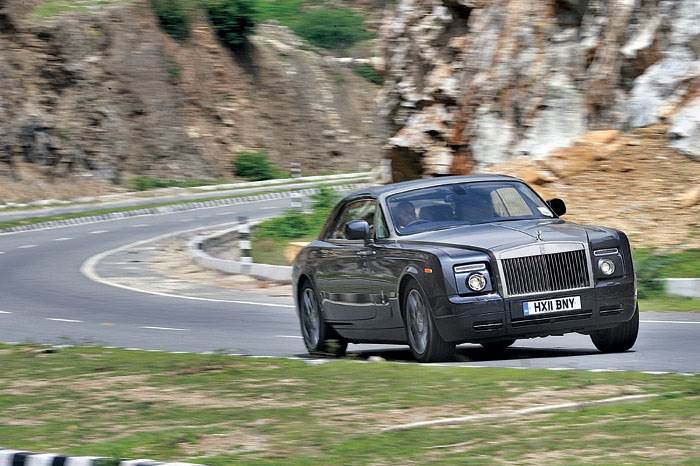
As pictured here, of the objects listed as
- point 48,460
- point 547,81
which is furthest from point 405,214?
point 547,81

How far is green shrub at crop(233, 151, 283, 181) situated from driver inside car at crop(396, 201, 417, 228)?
55.6 m

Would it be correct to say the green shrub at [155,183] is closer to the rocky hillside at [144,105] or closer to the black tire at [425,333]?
the rocky hillside at [144,105]

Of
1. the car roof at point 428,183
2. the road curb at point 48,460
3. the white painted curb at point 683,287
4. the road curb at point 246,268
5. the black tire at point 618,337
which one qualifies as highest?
the car roof at point 428,183

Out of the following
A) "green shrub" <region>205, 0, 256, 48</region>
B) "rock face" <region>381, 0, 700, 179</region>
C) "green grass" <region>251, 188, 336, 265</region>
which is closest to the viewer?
"rock face" <region>381, 0, 700, 179</region>

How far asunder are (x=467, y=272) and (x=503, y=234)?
1.88 feet

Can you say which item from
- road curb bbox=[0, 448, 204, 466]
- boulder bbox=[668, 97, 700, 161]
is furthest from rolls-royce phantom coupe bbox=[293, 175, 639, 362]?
boulder bbox=[668, 97, 700, 161]

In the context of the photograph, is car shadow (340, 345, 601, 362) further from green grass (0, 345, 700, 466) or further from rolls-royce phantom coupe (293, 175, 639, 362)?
green grass (0, 345, 700, 466)

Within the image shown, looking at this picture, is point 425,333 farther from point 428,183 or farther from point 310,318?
point 310,318

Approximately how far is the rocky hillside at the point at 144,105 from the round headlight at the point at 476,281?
1781 inches

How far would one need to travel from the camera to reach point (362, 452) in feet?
24.2

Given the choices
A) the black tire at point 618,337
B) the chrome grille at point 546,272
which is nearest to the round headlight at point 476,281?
the chrome grille at point 546,272

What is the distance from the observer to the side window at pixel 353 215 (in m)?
13.2

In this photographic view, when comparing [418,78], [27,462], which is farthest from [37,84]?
[27,462]

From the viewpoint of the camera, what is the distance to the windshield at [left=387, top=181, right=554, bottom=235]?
12508mm
